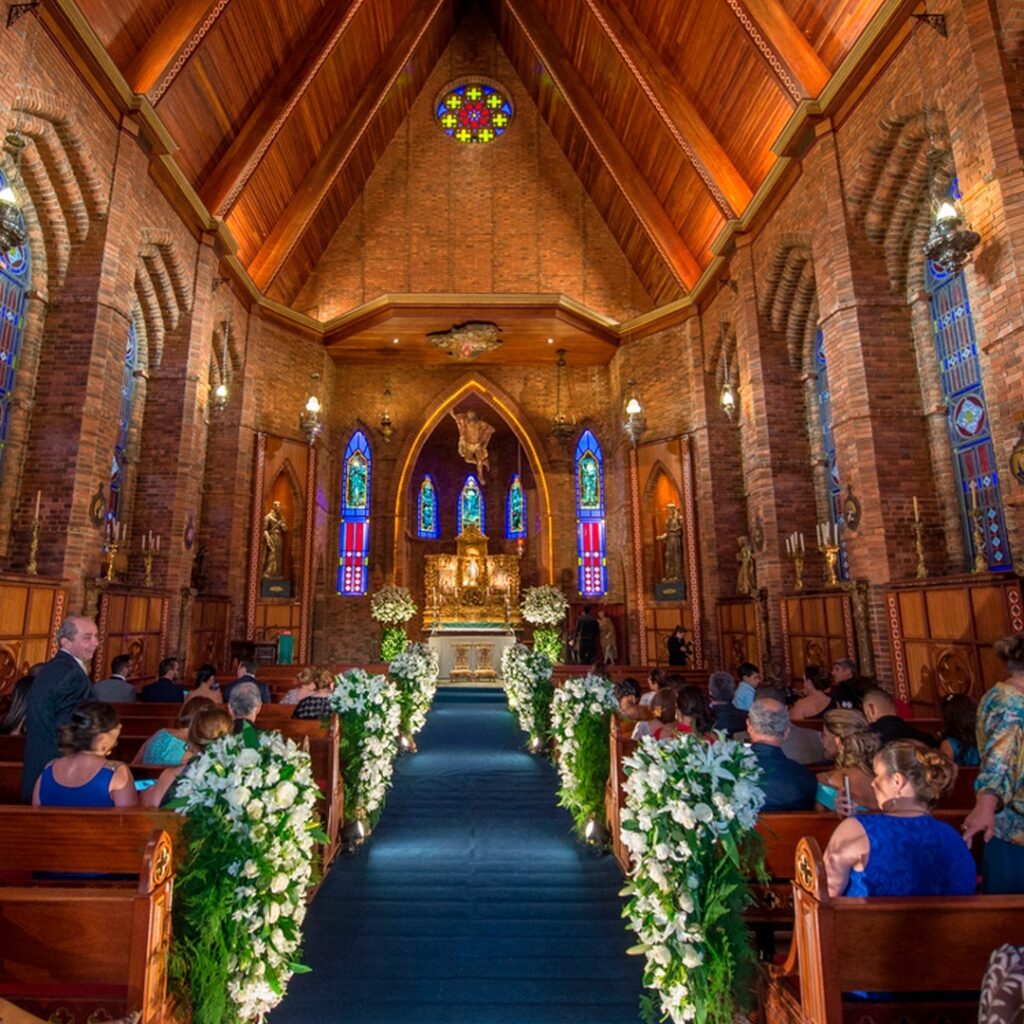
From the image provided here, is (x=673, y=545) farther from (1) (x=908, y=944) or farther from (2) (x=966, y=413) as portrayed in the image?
(1) (x=908, y=944)

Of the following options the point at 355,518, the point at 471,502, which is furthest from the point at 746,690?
the point at 471,502

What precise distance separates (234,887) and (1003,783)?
323 centimetres

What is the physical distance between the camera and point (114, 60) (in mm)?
8836

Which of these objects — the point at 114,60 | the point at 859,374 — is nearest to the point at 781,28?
the point at 859,374

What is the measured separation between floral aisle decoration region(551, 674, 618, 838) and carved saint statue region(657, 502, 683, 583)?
880 cm

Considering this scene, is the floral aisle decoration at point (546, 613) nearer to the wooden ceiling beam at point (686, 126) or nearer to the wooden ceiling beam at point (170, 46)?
the wooden ceiling beam at point (686, 126)

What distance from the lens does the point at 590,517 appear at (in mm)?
18156

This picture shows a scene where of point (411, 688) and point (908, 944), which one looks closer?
point (908, 944)

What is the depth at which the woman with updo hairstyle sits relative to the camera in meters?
2.70

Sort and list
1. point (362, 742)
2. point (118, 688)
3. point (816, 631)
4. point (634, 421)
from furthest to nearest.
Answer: point (634, 421) → point (816, 631) → point (118, 688) → point (362, 742)

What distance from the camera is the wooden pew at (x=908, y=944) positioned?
209cm

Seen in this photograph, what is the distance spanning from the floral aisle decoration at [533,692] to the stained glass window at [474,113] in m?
14.6

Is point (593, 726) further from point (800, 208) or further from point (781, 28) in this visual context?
point (781, 28)

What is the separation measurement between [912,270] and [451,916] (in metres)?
9.12
